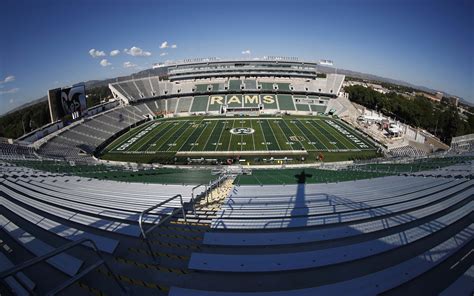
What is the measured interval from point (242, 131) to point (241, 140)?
464cm

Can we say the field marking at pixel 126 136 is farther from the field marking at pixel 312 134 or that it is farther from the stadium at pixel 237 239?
the field marking at pixel 312 134

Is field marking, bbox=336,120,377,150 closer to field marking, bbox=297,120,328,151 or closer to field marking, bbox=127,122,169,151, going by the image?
field marking, bbox=297,120,328,151

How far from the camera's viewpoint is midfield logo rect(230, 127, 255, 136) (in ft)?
130

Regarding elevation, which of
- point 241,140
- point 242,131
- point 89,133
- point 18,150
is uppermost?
point 18,150

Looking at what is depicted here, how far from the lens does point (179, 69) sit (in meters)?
64.3

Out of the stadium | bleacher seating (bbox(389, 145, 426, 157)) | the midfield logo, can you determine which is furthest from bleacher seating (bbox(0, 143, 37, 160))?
bleacher seating (bbox(389, 145, 426, 157))

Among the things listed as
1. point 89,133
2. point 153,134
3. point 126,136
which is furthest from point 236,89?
point 89,133

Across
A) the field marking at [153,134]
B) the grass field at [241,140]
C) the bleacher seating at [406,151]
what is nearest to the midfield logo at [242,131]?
the grass field at [241,140]

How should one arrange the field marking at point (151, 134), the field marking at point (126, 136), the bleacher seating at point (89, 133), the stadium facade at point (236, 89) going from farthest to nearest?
the stadium facade at point (236, 89) < the field marking at point (126, 136) < the field marking at point (151, 134) < the bleacher seating at point (89, 133)

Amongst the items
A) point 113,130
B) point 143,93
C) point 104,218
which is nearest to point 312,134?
point 113,130

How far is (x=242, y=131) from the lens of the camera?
4075 cm

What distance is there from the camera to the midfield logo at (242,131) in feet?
130

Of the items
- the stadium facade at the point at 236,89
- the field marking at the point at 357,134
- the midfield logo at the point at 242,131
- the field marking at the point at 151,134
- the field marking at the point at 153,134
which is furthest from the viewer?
the stadium facade at the point at 236,89

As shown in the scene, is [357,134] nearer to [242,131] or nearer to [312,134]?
[312,134]
